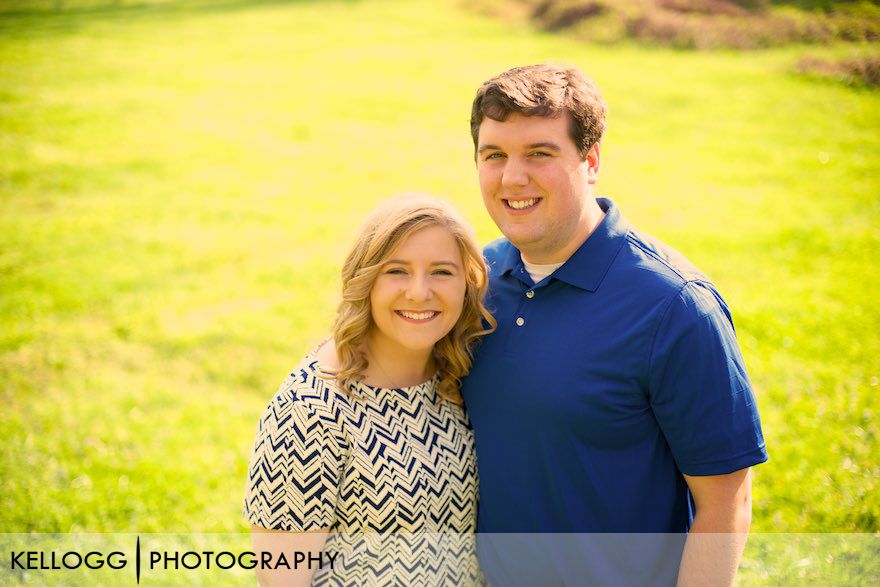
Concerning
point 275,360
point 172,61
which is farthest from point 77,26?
point 275,360

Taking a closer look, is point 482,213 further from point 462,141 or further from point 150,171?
point 150,171

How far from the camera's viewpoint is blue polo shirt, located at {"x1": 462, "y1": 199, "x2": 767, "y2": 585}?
249 cm

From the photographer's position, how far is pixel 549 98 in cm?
280

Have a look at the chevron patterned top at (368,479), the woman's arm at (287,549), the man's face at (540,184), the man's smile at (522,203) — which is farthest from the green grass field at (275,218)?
the man's smile at (522,203)

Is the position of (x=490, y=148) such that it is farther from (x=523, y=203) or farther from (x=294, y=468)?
(x=294, y=468)

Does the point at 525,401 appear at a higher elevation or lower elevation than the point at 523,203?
lower

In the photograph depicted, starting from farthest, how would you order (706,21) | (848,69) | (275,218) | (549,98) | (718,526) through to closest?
(706,21) → (848,69) → (275,218) → (549,98) → (718,526)

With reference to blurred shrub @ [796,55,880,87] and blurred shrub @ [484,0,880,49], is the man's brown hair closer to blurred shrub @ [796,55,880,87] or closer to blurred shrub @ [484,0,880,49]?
blurred shrub @ [484,0,880,49]

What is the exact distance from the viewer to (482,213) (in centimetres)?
1052

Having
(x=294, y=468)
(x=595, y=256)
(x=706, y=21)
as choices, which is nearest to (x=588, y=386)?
(x=595, y=256)

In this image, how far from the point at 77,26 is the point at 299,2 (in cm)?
751

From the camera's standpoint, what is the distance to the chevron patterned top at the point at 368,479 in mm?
2637

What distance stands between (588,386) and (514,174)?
920 millimetres

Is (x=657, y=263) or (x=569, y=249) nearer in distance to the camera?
(x=657, y=263)
